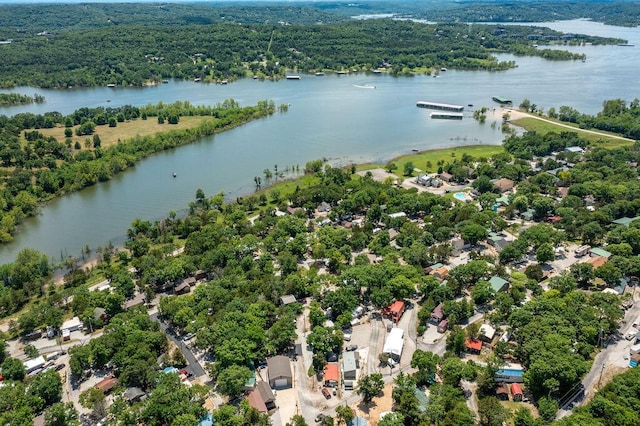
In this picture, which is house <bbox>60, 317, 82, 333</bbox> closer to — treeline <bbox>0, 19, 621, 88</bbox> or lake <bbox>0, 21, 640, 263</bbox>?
lake <bbox>0, 21, 640, 263</bbox>

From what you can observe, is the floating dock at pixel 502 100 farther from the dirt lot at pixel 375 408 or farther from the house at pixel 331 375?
the dirt lot at pixel 375 408

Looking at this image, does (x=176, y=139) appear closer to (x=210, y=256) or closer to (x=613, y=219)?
(x=210, y=256)

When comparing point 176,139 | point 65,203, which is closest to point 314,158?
point 176,139

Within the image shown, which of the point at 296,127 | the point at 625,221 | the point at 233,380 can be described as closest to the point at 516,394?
the point at 233,380

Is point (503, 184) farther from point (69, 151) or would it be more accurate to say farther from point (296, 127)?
point (69, 151)

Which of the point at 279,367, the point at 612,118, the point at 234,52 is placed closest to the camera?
the point at 279,367

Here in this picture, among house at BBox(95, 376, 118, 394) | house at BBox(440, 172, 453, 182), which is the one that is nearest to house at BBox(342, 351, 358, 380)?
house at BBox(95, 376, 118, 394)
